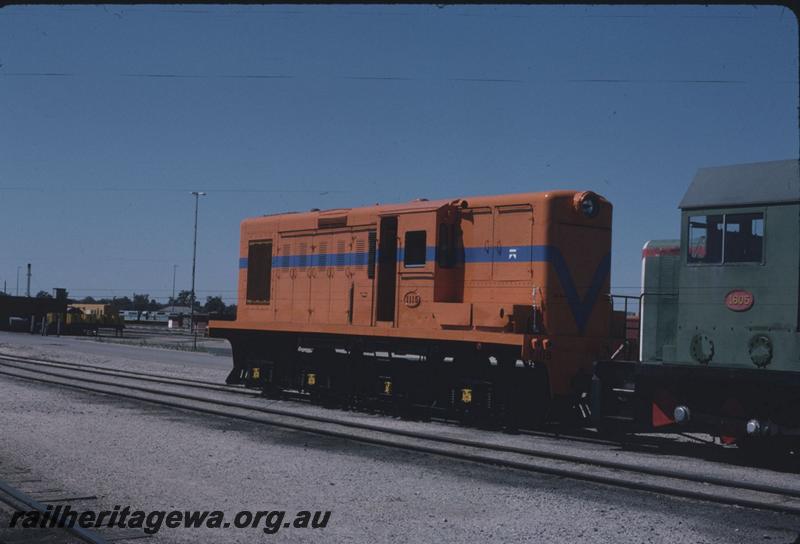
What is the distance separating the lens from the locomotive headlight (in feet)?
47.5

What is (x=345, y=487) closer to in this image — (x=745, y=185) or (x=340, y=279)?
(x=745, y=185)

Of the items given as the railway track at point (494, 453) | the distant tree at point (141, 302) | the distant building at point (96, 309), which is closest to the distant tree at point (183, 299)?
the distant tree at point (141, 302)

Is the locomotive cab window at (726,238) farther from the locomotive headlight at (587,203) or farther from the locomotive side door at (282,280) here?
the locomotive side door at (282,280)

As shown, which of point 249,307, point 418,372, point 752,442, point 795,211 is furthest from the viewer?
point 249,307

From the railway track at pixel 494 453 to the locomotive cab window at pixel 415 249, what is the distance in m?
3.29

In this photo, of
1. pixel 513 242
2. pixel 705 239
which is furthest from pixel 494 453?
pixel 513 242

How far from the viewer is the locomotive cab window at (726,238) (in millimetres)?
10750

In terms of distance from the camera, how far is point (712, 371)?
35.3 feet

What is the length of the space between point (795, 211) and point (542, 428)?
6002 millimetres

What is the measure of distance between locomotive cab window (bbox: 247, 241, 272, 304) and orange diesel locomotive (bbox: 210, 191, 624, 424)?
0.44m

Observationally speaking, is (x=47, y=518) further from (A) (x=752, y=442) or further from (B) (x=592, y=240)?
(B) (x=592, y=240)

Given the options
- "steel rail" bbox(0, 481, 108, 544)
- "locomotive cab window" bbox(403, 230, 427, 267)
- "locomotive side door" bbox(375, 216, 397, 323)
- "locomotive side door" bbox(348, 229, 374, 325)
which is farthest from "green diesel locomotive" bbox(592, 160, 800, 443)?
"steel rail" bbox(0, 481, 108, 544)

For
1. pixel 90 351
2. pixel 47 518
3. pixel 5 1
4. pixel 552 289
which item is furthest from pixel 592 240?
pixel 90 351

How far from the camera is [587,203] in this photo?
1456 centimetres
